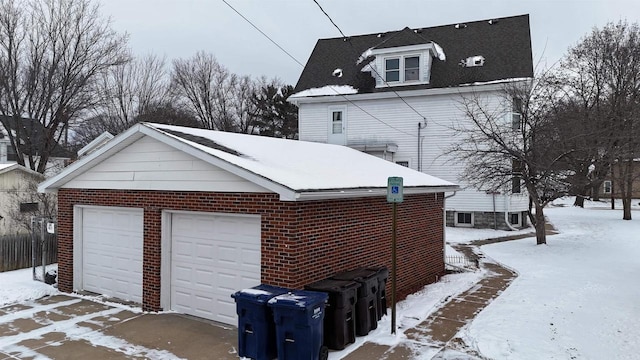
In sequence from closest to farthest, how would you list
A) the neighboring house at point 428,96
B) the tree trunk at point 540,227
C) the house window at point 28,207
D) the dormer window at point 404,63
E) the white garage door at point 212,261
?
the white garage door at point 212,261 → the house window at point 28,207 → the tree trunk at point 540,227 → the neighboring house at point 428,96 → the dormer window at point 404,63

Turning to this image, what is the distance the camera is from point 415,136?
74.9ft

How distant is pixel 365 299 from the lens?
7.21 meters

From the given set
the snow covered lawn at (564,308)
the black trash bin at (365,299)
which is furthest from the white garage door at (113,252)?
the snow covered lawn at (564,308)

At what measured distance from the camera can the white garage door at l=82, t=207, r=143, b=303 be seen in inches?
364

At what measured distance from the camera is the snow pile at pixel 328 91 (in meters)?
24.1

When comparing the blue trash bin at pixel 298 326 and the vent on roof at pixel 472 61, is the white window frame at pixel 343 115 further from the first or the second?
the blue trash bin at pixel 298 326

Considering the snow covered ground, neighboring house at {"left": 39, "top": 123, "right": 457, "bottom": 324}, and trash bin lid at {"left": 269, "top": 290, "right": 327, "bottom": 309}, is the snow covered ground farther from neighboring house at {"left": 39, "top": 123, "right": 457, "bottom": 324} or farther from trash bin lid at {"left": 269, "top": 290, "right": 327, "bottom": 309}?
neighboring house at {"left": 39, "top": 123, "right": 457, "bottom": 324}

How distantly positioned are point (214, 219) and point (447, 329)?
451 cm

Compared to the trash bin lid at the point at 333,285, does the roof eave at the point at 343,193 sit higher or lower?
higher

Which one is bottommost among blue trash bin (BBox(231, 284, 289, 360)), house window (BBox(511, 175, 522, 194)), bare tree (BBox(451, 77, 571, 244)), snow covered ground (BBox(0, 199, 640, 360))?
snow covered ground (BBox(0, 199, 640, 360))

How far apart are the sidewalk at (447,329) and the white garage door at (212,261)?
91.4 inches

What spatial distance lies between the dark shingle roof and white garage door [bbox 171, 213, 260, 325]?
49.6 ft

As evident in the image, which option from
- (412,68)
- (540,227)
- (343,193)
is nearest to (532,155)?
(540,227)

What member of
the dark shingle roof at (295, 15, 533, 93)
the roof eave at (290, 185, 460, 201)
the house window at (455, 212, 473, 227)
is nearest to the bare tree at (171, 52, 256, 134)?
the dark shingle roof at (295, 15, 533, 93)
